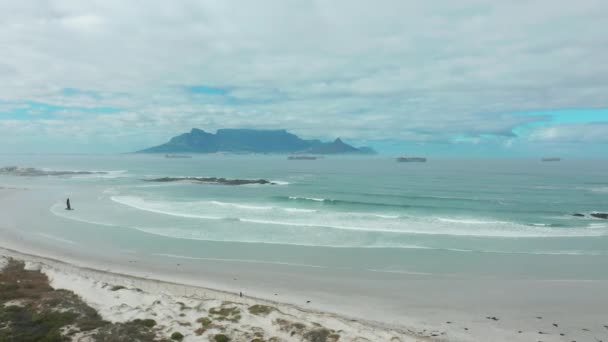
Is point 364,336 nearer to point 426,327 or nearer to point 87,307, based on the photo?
point 426,327

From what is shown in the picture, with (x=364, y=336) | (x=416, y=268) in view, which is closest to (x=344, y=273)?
(x=416, y=268)

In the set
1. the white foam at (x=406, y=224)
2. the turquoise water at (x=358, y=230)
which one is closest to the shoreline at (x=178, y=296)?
the turquoise water at (x=358, y=230)

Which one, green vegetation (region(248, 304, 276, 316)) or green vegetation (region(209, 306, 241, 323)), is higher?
green vegetation (region(248, 304, 276, 316))

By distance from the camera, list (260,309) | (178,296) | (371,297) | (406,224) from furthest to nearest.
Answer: (406,224), (371,297), (178,296), (260,309)

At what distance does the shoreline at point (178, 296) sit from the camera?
37.2 ft

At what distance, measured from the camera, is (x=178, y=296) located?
14.0 metres

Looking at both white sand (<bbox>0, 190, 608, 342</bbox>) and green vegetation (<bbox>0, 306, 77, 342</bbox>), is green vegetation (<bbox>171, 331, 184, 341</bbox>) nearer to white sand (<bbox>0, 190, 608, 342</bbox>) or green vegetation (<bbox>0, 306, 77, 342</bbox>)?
white sand (<bbox>0, 190, 608, 342</bbox>)

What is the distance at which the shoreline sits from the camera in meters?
11.3

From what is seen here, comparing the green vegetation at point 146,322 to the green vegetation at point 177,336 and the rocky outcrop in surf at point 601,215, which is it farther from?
the rocky outcrop in surf at point 601,215

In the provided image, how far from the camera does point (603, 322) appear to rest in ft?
42.4

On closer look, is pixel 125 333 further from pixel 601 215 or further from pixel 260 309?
pixel 601 215

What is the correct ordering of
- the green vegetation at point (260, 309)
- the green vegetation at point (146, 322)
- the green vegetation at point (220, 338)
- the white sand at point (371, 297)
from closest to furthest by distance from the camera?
1. the green vegetation at point (220, 338)
2. the green vegetation at point (146, 322)
3. the white sand at point (371, 297)
4. the green vegetation at point (260, 309)

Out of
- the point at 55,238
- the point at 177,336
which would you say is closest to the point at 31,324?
the point at 177,336

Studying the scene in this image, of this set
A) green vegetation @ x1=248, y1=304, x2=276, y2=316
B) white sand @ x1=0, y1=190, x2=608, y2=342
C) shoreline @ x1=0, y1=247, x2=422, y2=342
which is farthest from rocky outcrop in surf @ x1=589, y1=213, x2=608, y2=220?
green vegetation @ x1=248, y1=304, x2=276, y2=316
